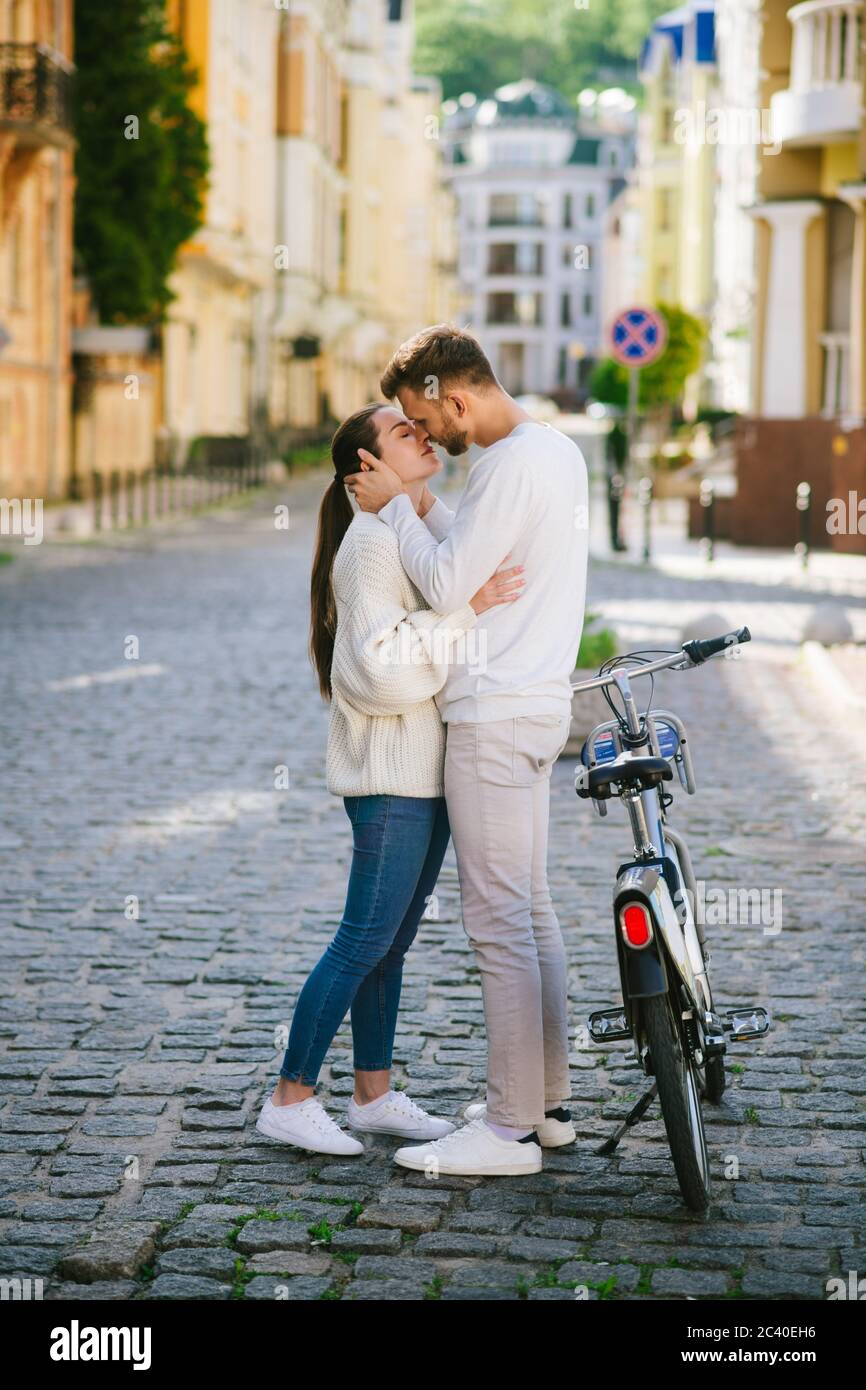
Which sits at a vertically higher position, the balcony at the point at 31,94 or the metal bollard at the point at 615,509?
the balcony at the point at 31,94

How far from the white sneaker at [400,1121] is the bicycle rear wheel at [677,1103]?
76 cm

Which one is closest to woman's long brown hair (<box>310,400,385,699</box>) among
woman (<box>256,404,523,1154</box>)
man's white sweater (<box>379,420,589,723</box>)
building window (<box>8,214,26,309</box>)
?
woman (<box>256,404,523,1154</box>)

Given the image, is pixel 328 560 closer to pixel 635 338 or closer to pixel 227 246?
pixel 635 338

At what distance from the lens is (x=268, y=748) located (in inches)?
438

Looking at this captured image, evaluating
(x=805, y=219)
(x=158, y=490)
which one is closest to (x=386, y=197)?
(x=158, y=490)

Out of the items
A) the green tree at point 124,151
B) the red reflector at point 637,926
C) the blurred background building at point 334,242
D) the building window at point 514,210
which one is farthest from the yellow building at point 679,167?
the red reflector at point 637,926

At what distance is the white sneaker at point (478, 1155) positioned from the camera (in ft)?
15.7

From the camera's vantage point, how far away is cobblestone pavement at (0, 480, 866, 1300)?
169 inches

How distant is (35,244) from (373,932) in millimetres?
30389

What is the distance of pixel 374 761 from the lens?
4.78m

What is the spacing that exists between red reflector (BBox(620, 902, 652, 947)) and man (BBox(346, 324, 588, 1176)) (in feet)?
1.06

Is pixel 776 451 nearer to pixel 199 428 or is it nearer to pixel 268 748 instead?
pixel 268 748

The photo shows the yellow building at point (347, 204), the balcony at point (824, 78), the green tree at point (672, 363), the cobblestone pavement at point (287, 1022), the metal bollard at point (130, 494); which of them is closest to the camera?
the cobblestone pavement at point (287, 1022)

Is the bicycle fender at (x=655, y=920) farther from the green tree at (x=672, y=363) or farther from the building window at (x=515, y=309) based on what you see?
the building window at (x=515, y=309)
